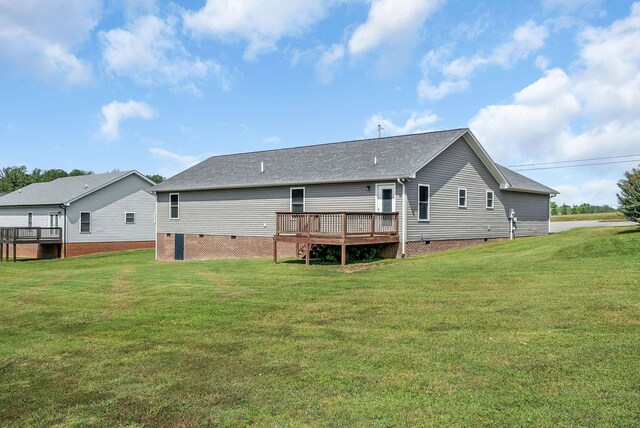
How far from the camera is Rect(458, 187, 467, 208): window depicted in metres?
22.6

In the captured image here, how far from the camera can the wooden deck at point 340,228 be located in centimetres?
1744

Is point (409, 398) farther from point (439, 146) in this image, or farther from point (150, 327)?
point (439, 146)

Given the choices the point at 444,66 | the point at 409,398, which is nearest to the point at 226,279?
the point at 409,398

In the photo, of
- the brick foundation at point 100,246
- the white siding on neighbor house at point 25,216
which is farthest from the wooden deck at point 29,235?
the brick foundation at point 100,246

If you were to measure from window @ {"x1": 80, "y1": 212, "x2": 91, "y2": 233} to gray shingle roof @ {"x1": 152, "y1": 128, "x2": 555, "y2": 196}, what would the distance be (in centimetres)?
1017

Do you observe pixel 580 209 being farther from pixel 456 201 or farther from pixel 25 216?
pixel 25 216

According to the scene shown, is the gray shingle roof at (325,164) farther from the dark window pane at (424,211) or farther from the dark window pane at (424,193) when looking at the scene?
the dark window pane at (424,211)

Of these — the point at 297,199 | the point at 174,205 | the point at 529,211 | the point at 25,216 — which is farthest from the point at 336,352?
the point at 25,216

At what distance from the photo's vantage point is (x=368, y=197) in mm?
20438

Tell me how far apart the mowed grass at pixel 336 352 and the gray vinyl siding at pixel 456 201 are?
25.9 feet

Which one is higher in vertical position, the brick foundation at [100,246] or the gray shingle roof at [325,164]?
the gray shingle roof at [325,164]

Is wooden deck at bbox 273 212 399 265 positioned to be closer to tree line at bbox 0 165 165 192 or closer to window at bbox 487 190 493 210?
window at bbox 487 190 493 210

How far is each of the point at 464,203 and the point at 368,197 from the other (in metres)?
5.25

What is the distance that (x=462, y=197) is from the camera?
74.7ft
